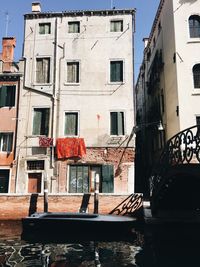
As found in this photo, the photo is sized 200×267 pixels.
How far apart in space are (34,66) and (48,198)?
954 cm

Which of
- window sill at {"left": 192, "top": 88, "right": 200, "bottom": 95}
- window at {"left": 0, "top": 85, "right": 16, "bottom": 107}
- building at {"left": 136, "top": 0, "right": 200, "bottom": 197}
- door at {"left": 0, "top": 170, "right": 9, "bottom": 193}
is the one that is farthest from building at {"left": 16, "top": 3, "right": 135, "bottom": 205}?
window sill at {"left": 192, "top": 88, "right": 200, "bottom": 95}

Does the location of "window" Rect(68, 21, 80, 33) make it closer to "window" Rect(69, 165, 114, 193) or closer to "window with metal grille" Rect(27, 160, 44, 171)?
"window with metal grille" Rect(27, 160, 44, 171)

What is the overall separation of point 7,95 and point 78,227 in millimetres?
11449

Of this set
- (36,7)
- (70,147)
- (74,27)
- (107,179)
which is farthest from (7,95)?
(107,179)

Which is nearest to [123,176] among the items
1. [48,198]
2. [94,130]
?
[94,130]

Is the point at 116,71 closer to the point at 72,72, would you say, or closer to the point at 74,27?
the point at 72,72

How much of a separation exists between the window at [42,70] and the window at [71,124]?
2832 mm

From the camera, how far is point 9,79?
19672 millimetres

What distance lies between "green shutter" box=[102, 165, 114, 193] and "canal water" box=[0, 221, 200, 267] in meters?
6.87

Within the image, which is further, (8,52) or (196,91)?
(8,52)

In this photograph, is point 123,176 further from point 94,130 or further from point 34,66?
point 34,66

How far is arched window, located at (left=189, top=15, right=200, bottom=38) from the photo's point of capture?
17578 mm

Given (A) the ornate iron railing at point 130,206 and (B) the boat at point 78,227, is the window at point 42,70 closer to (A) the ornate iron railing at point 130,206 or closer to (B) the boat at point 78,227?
(A) the ornate iron railing at point 130,206

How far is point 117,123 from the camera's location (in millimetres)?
18672
